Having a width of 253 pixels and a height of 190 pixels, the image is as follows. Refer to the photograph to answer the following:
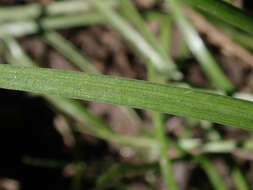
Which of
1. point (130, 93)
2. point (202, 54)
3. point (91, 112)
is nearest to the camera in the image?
point (130, 93)

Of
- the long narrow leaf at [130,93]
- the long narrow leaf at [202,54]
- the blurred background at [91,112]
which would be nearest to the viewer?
the long narrow leaf at [130,93]

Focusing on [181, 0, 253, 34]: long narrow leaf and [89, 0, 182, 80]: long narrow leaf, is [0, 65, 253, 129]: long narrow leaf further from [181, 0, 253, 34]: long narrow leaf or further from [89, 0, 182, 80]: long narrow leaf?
[89, 0, 182, 80]: long narrow leaf

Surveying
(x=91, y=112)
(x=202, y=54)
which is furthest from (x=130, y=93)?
(x=91, y=112)

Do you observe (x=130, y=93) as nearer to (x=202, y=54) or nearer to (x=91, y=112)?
(x=202, y=54)

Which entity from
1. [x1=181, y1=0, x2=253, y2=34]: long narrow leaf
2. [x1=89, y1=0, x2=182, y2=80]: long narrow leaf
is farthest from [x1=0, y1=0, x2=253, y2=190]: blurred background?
[x1=181, y1=0, x2=253, y2=34]: long narrow leaf

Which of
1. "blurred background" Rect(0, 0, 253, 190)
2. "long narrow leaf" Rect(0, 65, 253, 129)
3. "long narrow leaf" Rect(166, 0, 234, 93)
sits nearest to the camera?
"long narrow leaf" Rect(0, 65, 253, 129)

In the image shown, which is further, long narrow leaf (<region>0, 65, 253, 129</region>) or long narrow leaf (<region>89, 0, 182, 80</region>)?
A: long narrow leaf (<region>89, 0, 182, 80</region>)

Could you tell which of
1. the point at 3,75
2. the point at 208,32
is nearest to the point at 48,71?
the point at 3,75

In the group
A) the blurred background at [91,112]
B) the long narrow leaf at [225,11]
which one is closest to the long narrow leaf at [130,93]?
the long narrow leaf at [225,11]

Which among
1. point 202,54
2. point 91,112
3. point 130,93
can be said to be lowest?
point 130,93

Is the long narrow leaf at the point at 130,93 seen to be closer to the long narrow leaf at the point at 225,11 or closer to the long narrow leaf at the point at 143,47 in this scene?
the long narrow leaf at the point at 225,11

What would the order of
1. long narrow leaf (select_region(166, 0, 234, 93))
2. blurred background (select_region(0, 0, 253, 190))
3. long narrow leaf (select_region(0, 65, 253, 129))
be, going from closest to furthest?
long narrow leaf (select_region(0, 65, 253, 129)), long narrow leaf (select_region(166, 0, 234, 93)), blurred background (select_region(0, 0, 253, 190))
